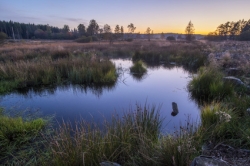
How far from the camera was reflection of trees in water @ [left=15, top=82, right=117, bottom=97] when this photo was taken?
20.1ft

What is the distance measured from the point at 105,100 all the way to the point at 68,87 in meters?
2.31

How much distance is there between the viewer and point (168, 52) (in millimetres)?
15641

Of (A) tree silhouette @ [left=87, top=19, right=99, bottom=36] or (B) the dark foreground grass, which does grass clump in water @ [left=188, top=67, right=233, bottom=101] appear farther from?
(A) tree silhouette @ [left=87, top=19, right=99, bottom=36]

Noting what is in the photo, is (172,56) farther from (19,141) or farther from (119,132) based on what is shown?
(19,141)

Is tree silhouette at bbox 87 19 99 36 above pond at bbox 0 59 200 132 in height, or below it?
above

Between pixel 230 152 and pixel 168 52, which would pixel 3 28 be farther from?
pixel 230 152

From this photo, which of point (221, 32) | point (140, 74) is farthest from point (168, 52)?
point (221, 32)

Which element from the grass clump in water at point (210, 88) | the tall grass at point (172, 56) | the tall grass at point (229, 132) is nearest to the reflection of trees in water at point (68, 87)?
the grass clump in water at point (210, 88)

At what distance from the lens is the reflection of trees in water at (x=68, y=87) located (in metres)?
6.12

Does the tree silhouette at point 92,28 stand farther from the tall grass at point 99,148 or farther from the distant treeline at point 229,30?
the tall grass at point 99,148

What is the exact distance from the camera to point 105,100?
5539 millimetres

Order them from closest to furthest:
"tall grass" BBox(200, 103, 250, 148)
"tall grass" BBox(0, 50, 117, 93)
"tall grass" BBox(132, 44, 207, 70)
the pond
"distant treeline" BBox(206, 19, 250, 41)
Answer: "tall grass" BBox(200, 103, 250, 148)
the pond
"tall grass" BBox(0, 50, 117, 93)
"tall grass" BBox(132, 44, 207, 70)
"distant treeline" BBox(206, 19, 250, 41)

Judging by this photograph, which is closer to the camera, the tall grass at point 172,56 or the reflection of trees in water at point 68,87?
the reflection of trees in water at point 68,87

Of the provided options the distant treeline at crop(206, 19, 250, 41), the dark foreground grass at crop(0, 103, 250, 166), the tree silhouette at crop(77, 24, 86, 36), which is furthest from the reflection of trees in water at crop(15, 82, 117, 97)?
the tree silhouette at crop(77, 24, 86, 36)
